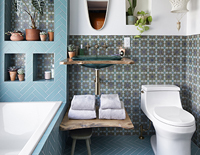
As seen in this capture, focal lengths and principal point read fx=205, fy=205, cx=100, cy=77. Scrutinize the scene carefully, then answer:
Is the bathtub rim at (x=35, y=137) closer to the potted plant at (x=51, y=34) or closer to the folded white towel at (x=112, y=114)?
the folded white towel at (x=112, y=114)

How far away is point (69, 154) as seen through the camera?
2361 mm

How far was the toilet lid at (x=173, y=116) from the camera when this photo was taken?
194cm

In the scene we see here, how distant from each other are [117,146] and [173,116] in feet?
2.77

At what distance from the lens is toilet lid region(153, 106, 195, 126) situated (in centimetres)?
194

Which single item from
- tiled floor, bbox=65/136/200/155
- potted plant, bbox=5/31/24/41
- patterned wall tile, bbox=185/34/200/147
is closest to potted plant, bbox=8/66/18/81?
potted plant, bbox=5/31/24/41

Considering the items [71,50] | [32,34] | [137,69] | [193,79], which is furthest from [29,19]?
[193,79]

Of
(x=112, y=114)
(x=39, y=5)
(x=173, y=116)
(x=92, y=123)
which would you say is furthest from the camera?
(x=39, y=5)

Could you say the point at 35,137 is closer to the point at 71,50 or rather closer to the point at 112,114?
the point at 112,114

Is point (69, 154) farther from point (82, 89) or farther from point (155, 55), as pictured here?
point (155, 55)

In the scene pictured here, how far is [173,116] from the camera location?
6.86 feet

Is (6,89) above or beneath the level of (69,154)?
above

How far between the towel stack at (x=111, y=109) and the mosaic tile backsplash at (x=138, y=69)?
44cm

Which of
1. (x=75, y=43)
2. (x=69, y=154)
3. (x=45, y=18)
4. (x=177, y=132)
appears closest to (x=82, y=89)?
(x=75, y=43)

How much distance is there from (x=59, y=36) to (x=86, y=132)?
1223 millimetres
